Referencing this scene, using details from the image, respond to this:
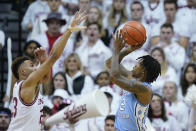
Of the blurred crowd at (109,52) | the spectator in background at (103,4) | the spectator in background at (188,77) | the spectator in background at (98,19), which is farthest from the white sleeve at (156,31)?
the spectator in background at (103,4)

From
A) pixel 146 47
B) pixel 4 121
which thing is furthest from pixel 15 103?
pixel 146 47

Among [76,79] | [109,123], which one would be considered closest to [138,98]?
[109,123]

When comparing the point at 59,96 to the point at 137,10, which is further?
the point at 137,10

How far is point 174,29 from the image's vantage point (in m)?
10.8

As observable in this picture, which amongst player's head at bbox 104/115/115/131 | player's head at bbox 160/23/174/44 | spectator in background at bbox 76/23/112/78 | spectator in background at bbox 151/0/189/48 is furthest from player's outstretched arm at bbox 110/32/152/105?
spectator in background at bbox 151/0/189/48

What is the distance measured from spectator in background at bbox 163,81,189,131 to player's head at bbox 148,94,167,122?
0.31 m

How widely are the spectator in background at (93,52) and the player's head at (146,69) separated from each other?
4.12 m

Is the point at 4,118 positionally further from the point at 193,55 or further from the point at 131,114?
the point at 193,55

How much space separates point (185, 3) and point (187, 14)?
40cm

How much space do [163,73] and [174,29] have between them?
1.18 metres

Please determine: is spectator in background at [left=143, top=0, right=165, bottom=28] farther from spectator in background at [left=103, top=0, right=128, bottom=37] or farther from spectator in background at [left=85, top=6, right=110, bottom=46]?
spectator in background at [left=85, top=6, right=110, bottom=46]

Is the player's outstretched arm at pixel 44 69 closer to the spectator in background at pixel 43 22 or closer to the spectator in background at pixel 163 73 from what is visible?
the spectator in background at pixel 163 73

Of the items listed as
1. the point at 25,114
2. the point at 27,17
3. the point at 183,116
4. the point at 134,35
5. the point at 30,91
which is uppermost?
the point at 27,17

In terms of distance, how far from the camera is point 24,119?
255 inches
